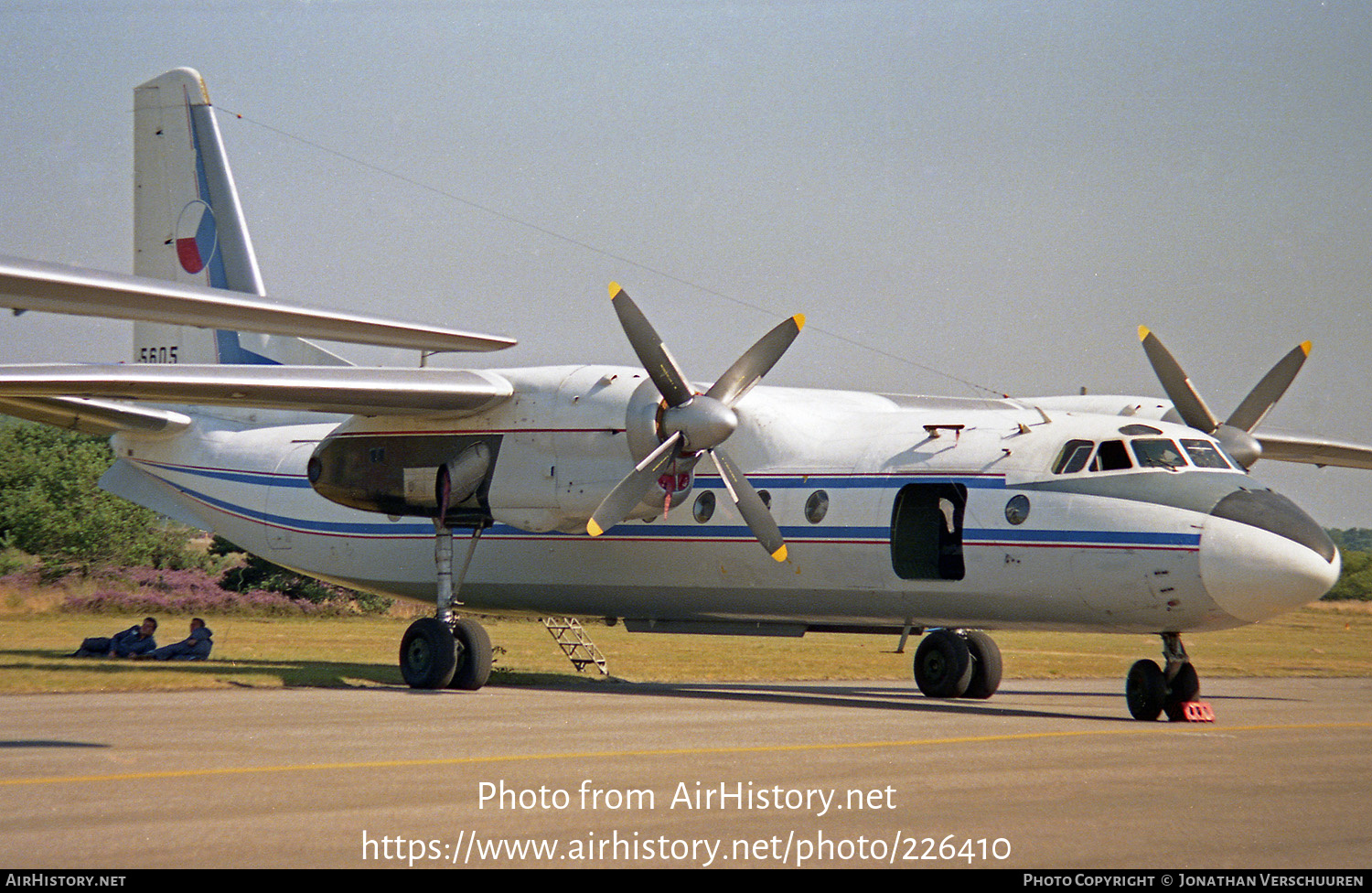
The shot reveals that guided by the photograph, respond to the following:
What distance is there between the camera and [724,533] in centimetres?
1848

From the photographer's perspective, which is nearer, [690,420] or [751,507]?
[690,420]

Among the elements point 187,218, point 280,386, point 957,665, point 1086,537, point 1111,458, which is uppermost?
point 187,218

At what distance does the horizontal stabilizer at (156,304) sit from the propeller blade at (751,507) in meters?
8.77

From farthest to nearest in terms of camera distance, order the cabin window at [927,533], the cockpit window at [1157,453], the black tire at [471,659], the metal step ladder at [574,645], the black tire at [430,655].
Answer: the metal step ladder at [574,645] < the black tire at [471,659] < the black tire at [430,655] < the cabin window at [927,533] < the cockpit window at [1157,453]

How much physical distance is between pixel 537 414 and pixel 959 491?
5.39m

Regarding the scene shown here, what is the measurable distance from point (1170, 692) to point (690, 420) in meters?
6.18

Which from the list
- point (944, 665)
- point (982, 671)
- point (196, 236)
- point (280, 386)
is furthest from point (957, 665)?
point (196, 236)

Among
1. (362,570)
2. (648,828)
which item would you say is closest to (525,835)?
(648,828)

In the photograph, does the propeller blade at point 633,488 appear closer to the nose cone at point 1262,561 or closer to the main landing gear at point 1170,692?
the main landing gear at point 1170,692

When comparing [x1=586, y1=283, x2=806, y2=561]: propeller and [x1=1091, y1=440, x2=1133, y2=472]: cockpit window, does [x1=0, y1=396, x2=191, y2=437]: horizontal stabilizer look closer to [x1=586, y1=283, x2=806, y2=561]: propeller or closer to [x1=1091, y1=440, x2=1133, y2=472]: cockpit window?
[x1=586, y1=283, x2=806, y2=561]: propeller

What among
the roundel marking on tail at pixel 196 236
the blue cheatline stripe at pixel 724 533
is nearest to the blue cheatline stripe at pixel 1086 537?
the blue cheatline stripe at pixel 724 533

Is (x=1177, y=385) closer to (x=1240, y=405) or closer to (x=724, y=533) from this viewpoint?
(x=1240, y=405)

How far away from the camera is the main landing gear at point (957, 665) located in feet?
60.1
